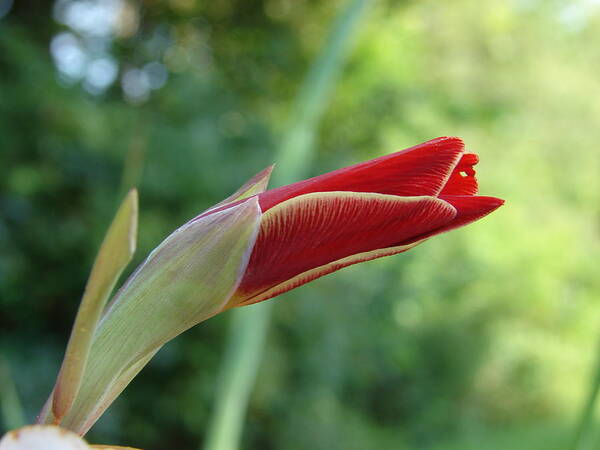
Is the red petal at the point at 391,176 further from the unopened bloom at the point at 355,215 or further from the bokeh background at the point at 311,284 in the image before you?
the bokeh background at the point at 311,284

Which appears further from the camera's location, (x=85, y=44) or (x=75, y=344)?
(x=85, y=44)

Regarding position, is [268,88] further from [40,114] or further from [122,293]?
[122,293]

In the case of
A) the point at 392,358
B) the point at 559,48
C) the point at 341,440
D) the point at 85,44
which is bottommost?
the point at 341,440

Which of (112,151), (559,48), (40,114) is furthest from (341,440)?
(559,48)

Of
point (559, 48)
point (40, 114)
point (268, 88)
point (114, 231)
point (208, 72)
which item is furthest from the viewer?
point (559, 48)

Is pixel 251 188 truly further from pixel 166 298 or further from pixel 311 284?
pixel 311 284

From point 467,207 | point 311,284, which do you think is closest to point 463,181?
point 467,207

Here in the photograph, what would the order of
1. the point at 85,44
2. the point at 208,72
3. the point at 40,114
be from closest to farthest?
the point at 40,114, the point at 85,44, the point at 208,72

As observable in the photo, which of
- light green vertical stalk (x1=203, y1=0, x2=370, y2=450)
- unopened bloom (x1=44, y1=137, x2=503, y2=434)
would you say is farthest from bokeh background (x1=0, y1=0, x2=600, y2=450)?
unopened bloom (x1=44, y1=137, x2=503, y2=434)
